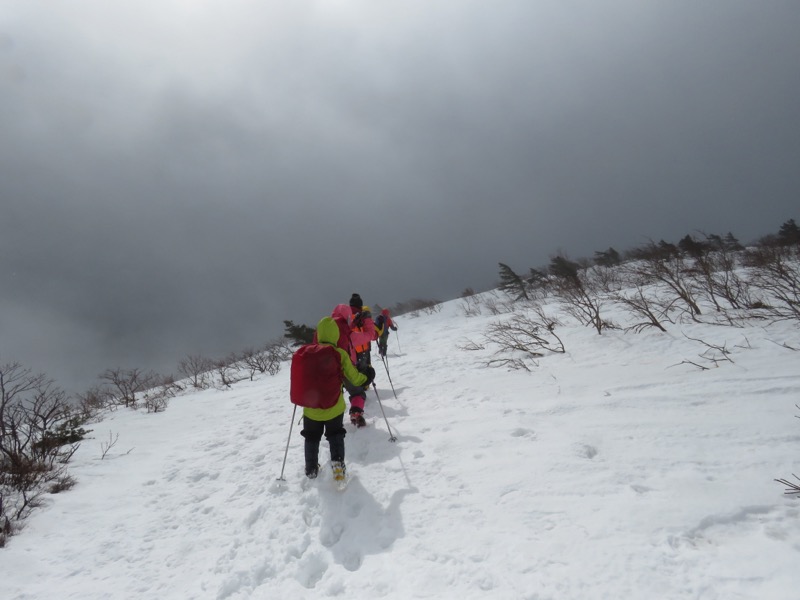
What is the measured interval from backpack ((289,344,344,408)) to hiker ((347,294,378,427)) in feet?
4.44

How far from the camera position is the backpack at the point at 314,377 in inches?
144

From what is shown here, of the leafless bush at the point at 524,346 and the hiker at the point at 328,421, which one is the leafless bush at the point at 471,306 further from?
the hiker at the point at 328,421

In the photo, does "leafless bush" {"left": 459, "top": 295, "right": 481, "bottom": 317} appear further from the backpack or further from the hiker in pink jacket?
the backpack

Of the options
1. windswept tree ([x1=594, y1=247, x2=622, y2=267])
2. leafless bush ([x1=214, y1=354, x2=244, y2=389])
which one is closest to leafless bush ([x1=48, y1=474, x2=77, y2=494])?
leafless bush ([x1=214, y1=354, x2=244, y2=389])

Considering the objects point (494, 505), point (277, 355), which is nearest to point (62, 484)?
point (494, 505)

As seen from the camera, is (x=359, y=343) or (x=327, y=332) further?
(x=359, y=343)

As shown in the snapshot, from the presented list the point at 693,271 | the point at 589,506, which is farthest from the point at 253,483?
the point at 693,271

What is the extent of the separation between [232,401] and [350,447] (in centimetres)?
511

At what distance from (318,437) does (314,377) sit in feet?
2.51

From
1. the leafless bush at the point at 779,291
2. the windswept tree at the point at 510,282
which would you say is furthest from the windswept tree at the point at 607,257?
the leafless bush at the point at 779,291

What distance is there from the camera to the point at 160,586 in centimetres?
263

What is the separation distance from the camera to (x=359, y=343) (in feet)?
17.5

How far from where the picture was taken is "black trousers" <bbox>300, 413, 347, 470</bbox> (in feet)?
12.5

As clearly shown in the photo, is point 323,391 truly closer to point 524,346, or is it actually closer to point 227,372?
point 524,346
